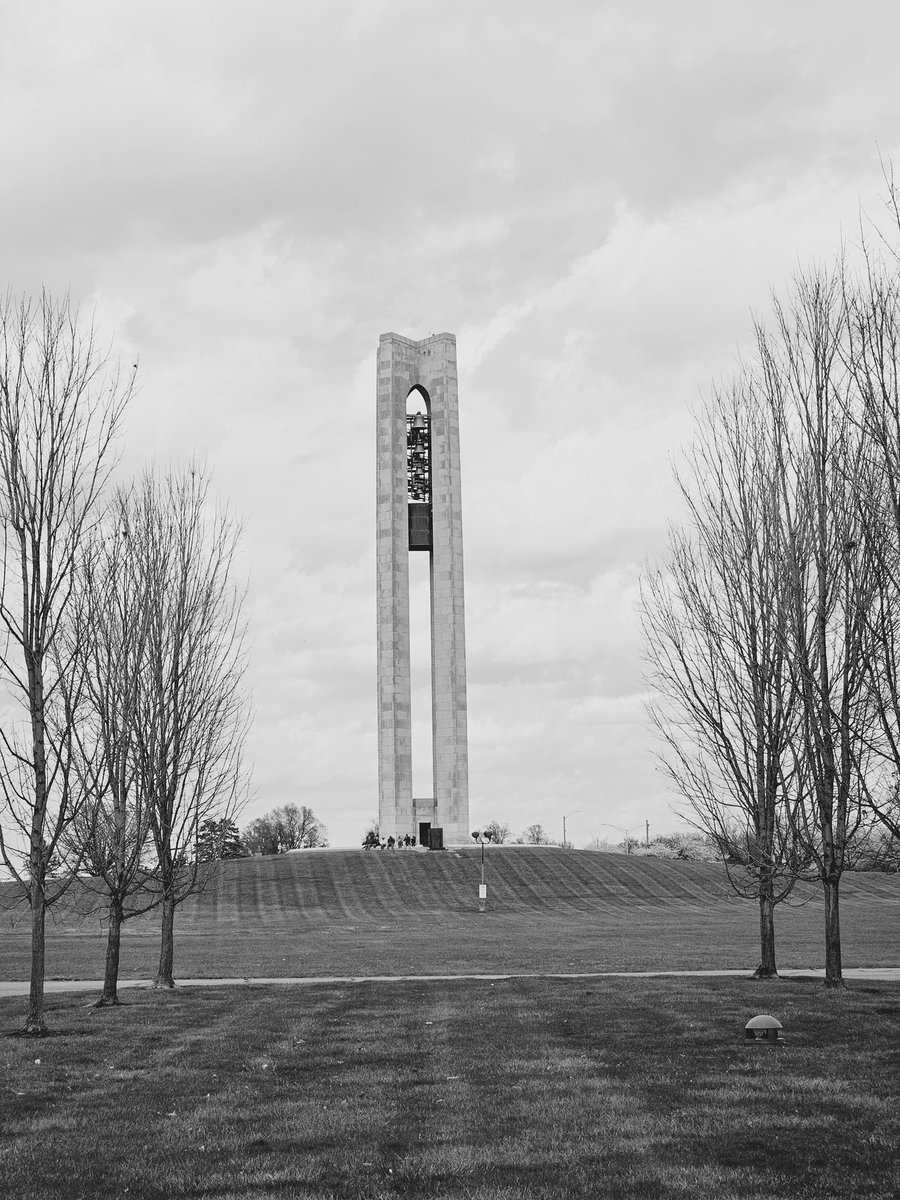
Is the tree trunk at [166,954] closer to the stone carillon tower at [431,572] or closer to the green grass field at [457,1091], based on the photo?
the green grass field at [457,1091]

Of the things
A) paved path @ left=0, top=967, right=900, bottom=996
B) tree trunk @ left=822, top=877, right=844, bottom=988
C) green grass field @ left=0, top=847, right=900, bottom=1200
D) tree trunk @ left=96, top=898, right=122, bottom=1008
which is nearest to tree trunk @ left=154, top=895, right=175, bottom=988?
green grass field @ left=0, top=847, right=900, bottom=1200

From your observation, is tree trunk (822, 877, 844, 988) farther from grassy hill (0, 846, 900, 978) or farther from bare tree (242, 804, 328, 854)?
bare tree (242, 804, 328, 854)

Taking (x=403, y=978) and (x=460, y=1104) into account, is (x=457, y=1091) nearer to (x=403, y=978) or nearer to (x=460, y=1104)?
(x=460, y=1104)

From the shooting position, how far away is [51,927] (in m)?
47.9

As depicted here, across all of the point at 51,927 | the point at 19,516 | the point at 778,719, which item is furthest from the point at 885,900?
the point at 19,516

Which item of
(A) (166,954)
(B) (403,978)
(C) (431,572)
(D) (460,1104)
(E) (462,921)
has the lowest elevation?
(E) (462,921)

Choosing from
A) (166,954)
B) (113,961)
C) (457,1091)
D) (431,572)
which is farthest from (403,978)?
(431,572)

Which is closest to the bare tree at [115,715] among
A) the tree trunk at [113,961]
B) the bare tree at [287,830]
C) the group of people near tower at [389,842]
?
the tree trunk at [113,961]

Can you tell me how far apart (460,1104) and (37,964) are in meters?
7.08

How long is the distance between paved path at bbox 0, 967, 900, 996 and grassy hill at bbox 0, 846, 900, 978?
136cm

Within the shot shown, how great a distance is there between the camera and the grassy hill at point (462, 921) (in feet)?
96.2

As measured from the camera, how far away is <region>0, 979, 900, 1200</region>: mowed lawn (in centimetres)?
789

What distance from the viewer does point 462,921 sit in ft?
158

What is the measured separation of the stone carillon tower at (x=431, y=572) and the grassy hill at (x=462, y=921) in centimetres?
599
